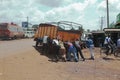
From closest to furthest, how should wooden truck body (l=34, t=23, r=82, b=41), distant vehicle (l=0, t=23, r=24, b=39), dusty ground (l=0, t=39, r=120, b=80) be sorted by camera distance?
dusty ground (l=0, t=39, r=120, b=80)
wooden truck body (l=34, t=23, r=82, b=41)
distant vehicle (l=0, t=23, r=24, b=39)

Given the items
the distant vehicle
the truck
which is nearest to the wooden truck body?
the truck

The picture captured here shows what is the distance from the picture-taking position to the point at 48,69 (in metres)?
21.6

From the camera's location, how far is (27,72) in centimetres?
1927

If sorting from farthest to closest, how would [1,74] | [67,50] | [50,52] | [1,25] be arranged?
[1,25] → [50,52] → [67,50] → [1,74]

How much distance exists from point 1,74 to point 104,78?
A: 17.6 ft

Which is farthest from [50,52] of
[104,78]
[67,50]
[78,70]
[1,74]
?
[1,74]

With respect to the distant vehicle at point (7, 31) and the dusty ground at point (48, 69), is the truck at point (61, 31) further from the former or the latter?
the distant vehicle at point (7, 31)

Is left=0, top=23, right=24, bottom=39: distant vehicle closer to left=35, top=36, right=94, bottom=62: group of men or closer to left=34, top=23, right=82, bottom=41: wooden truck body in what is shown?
left=34, top=23, right=82, bottom=41: wooden truck body

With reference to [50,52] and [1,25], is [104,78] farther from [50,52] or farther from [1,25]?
[1,25]

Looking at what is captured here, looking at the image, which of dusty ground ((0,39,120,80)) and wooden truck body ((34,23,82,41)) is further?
wooden truck body ((34,23,82,41))

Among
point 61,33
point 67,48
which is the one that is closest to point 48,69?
point 67,48

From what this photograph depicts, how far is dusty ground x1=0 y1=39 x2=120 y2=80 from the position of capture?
18453 mm

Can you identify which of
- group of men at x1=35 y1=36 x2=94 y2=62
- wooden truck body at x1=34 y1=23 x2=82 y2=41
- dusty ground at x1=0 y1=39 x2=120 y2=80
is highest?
wooden truck body at x1=34 y1=23 x2=82 y2=41

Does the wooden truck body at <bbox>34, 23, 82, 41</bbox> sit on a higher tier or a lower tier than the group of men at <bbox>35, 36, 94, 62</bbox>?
higher
